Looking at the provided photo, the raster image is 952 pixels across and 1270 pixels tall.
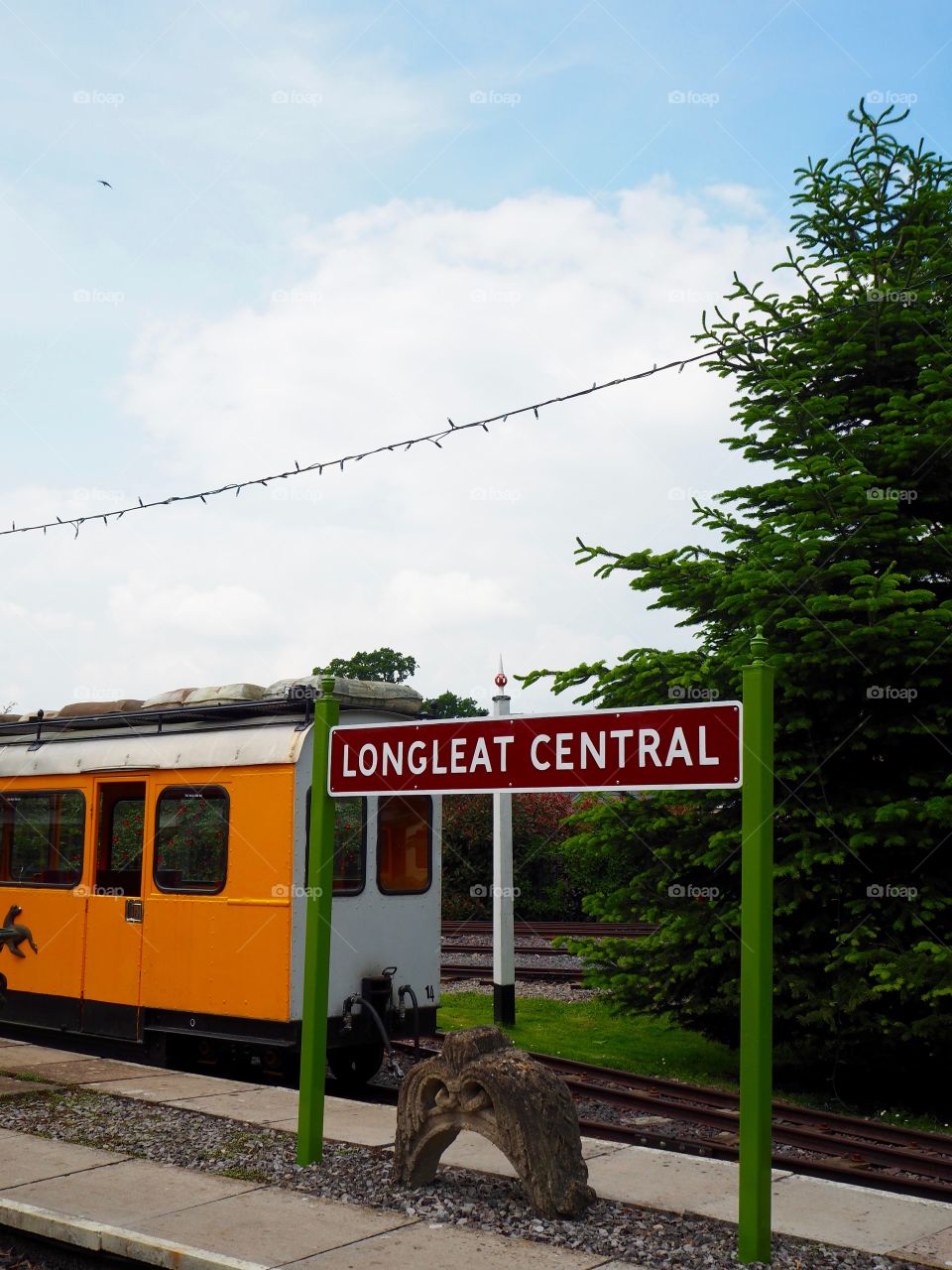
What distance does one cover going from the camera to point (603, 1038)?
42.5 feet

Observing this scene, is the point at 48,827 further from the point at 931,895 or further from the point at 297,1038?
the point at 931,895

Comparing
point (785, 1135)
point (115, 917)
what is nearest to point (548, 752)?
point (785, 1135)

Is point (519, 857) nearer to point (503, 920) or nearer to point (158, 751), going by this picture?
point (503, 920)

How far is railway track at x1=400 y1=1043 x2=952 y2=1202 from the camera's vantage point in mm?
7391

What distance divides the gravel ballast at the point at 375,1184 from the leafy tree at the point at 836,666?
3.56 meters

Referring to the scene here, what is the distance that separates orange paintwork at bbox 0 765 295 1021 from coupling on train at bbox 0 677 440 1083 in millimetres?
14

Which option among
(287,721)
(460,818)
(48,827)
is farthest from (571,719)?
(460,818)

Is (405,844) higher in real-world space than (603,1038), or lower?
higher

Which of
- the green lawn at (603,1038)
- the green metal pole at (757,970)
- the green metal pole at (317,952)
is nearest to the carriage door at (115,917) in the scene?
the green lawn at (603,1038)

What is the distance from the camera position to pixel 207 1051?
10266 mm

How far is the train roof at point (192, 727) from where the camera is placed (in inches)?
375

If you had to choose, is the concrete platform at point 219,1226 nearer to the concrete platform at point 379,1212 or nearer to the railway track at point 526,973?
the concrete platform at point 379,1212

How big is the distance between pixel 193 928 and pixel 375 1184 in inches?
140

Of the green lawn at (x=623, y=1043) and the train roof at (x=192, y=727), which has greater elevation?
the train roof at (x=192, y=727)
